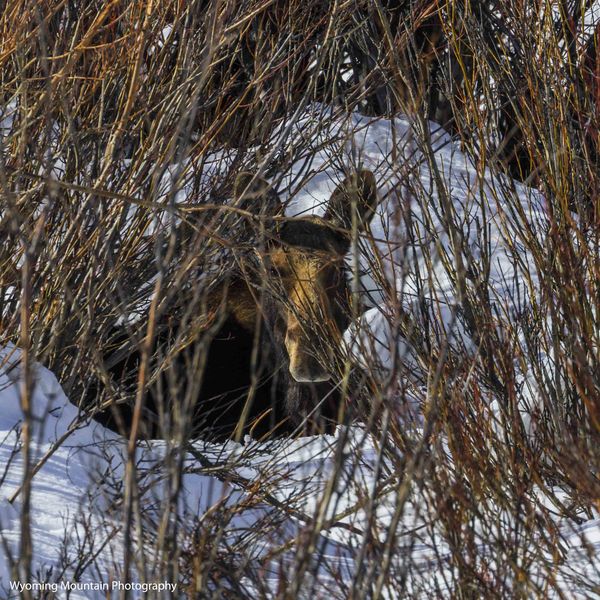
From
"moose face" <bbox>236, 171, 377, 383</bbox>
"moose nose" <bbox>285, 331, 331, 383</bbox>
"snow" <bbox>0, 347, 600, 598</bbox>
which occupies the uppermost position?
"moose face" <bbox>236, 171, 377, 383</bbox>

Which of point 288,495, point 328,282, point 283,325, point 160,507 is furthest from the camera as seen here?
point 283,325

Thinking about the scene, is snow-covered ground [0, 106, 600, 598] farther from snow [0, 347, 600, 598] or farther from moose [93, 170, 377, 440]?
moose [93, 170, 377, 440]

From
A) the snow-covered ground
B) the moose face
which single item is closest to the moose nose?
the moose face

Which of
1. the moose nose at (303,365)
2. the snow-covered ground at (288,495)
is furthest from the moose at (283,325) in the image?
the snow-covered ground at (288,495)

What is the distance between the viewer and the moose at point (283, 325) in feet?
14.4

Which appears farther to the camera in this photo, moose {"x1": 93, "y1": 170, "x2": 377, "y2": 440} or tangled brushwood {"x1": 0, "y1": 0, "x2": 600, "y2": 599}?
moose {"x1": 93, "y1": 170, "x2": 377, "y2": 440}

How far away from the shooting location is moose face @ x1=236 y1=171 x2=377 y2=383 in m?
4.50

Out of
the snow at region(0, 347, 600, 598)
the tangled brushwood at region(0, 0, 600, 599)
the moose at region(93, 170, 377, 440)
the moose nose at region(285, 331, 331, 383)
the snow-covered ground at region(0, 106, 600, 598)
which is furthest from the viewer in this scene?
the moose nose at region(285, 331, 331, 383)

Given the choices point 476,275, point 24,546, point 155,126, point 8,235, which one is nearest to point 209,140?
point 155,126

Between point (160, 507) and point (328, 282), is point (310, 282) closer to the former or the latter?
point (328, 282)

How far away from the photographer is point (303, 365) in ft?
17.3

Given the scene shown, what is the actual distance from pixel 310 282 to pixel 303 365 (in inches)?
18.4

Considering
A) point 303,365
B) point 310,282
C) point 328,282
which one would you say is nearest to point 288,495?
point 303,365

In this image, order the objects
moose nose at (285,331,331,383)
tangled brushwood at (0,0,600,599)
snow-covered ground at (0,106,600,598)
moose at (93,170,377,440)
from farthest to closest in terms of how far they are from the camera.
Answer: moose nose at (285,331,331,383)
moose at (93,170,377,440)
tangled brushwood at (0,0,600,599)
snow-covered ground at (0,106,600,598)
